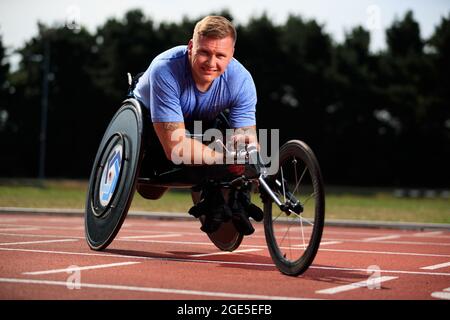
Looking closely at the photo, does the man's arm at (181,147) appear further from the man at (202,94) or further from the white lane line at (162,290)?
the white lane line at (162,290)


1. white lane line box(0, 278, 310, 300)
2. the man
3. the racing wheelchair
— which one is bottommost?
white lane line box(0, 278, 310, 300)

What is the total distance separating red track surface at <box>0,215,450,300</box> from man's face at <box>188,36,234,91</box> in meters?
1.69

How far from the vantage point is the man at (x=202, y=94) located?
6.56 metres

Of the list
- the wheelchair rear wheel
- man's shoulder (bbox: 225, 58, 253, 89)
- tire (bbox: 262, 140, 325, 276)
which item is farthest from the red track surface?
man's shoulder (bbox: 225, 58, 253, 89)

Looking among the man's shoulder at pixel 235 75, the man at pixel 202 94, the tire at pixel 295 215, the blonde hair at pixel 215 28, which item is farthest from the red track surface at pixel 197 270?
the blonde hair at pixel 215 28

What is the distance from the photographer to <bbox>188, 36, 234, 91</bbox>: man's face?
652 cm

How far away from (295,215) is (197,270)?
3.34 ft

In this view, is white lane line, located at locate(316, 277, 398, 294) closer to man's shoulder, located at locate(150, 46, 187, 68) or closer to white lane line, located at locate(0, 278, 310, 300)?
white lane line, located at locate(0, 278, 310, 300)

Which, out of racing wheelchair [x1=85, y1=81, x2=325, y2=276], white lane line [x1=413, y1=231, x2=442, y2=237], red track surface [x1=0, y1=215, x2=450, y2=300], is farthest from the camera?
white lane line [x1=413, y1=231, x2=442, y2=237]

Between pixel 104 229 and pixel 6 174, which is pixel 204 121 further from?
pixel 6 174

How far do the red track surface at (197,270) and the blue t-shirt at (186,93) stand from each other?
4.41ft

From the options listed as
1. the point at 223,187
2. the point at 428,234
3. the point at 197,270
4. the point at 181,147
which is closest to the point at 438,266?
the point at 223,187

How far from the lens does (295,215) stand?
20.0 feet

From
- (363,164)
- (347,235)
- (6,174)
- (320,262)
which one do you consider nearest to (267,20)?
(363,164)
